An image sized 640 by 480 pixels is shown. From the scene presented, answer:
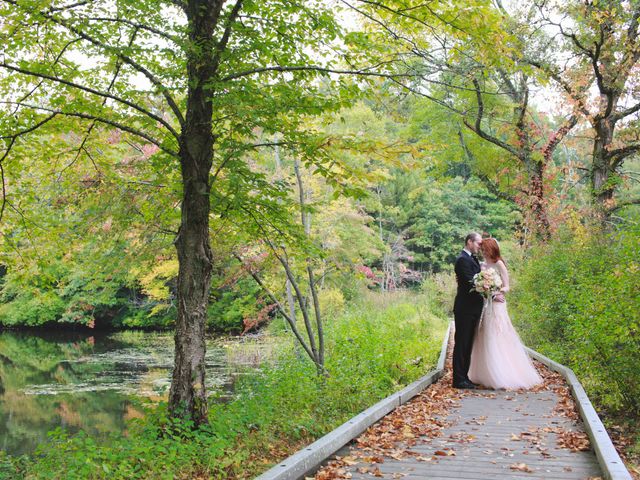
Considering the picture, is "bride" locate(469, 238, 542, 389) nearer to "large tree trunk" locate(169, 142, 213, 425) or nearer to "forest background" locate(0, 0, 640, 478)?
"forest background" locate(0, 0, 640, 478)

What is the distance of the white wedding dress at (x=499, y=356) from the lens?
31.1 ft

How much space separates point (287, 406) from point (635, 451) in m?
4.69

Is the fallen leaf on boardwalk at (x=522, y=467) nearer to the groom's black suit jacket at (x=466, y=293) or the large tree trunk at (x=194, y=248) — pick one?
the large tree trunk at (x=194, y=248)

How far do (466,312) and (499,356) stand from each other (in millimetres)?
831

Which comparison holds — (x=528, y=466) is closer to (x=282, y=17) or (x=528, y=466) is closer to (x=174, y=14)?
(x=282, y=17)

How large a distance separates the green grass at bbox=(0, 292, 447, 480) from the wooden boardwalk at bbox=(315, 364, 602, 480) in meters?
1.36

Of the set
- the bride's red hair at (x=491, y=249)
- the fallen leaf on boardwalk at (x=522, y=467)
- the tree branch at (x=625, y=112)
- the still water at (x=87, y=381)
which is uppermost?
the tree branch at (x=625, y=112)

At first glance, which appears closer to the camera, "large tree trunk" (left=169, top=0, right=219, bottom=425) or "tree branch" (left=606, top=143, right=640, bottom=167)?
"large tree trunk" (left=169, top=0, right=219, bottom=425)

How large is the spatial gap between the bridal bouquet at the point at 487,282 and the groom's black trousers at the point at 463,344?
44cm

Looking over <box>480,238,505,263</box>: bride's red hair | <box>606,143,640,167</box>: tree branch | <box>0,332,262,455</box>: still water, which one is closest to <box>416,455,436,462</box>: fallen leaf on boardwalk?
<box>0,332,262,455</box>: still water

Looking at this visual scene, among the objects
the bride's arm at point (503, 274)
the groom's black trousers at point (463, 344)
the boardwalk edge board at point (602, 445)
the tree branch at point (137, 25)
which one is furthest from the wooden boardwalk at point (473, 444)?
the tree branch at point (137, 25)

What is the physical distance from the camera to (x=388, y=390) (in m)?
11.0

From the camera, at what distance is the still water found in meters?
15.1

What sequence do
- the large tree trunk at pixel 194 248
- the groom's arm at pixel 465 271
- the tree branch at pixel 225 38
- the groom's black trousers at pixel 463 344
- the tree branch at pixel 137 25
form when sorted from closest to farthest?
the tree branch at pixel 137 25, the tree branch at pixel 225 38, the large tree trunk at pixel 194 248, the groom's black trousers at pixel 463 344, the groom's arm at pixel 465 271
